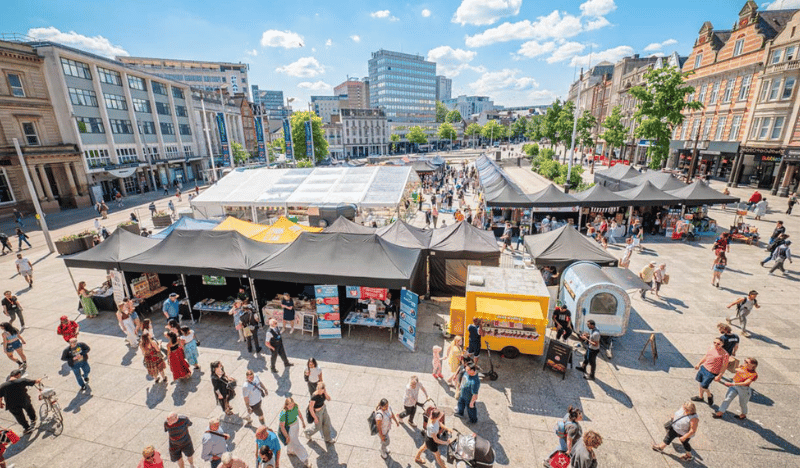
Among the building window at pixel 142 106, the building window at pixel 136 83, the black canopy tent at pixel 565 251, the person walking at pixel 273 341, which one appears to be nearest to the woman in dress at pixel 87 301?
the person walking at pixel 273 341

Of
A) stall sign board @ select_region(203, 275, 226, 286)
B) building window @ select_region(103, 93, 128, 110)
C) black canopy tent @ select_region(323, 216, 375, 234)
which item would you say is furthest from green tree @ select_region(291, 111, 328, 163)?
stall sign board @ select_region(203, 275, 226, 286)

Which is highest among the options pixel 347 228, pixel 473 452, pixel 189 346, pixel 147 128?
pixel 147 128

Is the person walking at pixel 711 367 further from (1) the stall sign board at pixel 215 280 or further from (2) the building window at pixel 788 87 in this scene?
(2) the building window at pixel 788 87

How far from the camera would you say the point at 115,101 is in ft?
135

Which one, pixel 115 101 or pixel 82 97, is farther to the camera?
pixel 115 101

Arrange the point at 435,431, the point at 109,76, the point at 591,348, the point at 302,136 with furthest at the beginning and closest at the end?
the point at 302,136
the point at 109,76
the point at 591,348
the point at 435,431

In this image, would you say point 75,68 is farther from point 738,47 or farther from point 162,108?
point 738,47

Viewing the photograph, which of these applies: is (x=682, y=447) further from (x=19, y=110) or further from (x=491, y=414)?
(x=19, y=110)

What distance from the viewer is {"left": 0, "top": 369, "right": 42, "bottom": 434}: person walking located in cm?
708

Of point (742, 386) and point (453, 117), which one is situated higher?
point (453, 117)

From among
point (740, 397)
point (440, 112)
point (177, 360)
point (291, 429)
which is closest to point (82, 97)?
point (177, 360)

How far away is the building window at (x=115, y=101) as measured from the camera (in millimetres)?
39747

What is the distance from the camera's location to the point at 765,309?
37.7 feet

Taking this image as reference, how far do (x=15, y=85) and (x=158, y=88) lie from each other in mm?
19606
